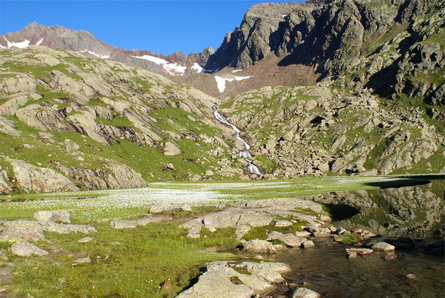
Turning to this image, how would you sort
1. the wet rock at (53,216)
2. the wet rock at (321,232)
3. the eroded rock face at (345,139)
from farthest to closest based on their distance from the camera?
the eroded rock face at (345,139) → the wet rock at (53,216) → the wet rock at (321,232)

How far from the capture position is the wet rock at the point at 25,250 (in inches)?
659

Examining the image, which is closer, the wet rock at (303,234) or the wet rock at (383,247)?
the wet rock at (383,247)

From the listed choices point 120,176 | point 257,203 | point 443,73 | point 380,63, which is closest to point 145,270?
point 257,203

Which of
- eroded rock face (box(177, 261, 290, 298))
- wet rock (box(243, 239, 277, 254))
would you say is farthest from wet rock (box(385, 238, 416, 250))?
eroded rock face (box(177, 261, 290, 298))

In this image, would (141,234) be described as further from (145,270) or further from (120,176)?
(120,176)

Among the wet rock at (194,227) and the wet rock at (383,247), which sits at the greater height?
the wet rock at (194,227)

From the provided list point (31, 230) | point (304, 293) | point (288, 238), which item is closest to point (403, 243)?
point (288, 238)

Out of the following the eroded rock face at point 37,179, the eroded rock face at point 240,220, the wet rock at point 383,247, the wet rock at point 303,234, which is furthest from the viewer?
the eroded rock face at point 37,179

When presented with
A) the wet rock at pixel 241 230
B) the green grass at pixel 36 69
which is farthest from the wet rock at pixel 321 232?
the green grass at pixel 36 69

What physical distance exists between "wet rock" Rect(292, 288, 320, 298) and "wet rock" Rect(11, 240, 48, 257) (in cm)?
1632

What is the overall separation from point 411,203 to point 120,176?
73.7m

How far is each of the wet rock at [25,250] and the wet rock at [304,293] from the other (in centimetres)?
1632

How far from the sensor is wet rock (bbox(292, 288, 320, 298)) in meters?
13.2

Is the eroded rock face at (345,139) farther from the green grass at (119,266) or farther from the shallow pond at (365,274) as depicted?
the green grass at (119,266)
